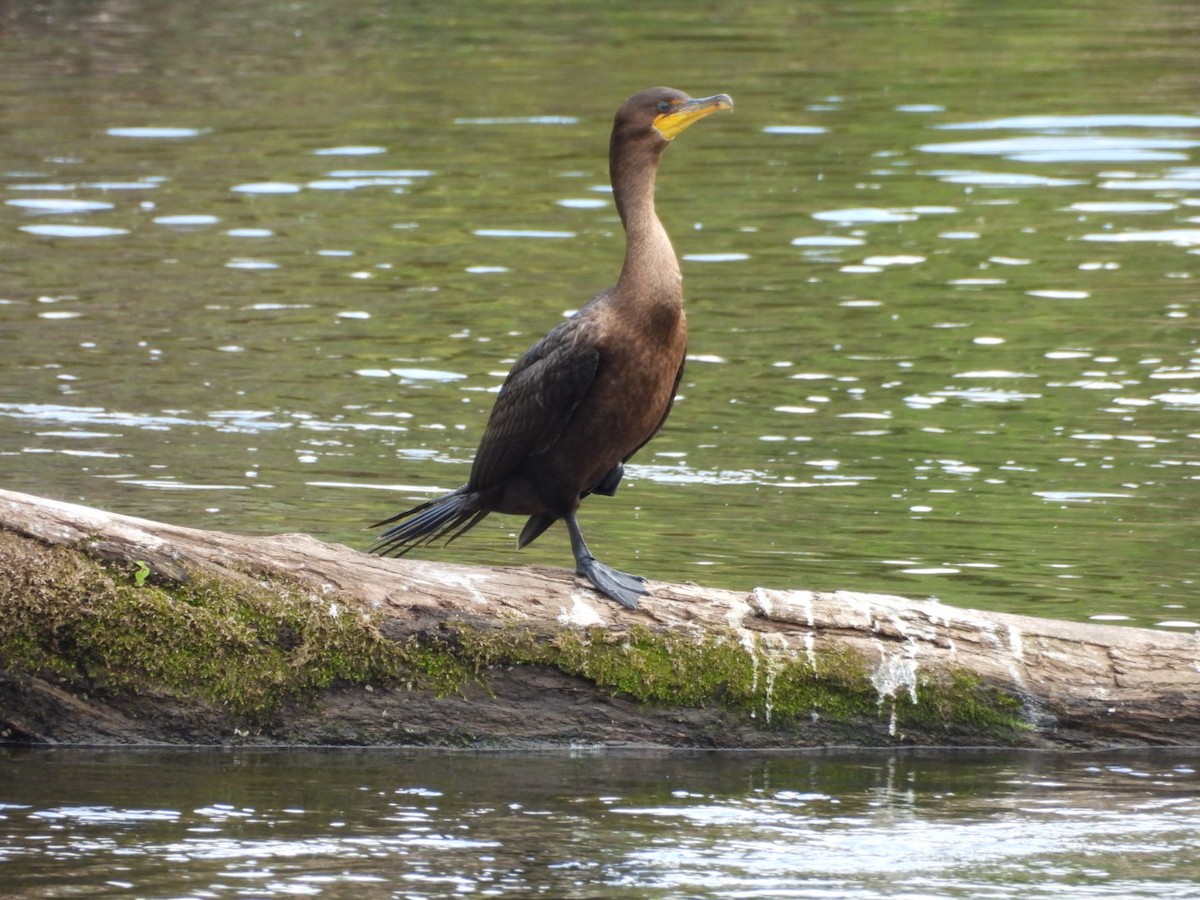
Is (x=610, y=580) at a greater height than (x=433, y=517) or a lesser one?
lesser

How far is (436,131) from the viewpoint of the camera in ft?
69.1

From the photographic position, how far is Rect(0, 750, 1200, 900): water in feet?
19.2

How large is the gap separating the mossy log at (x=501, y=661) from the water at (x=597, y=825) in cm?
10

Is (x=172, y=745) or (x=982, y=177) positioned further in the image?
(x=982, y=177)

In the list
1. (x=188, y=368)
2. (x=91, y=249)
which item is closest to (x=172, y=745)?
(x=188, y=368)

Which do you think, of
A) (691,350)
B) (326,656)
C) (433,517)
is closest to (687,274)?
(691,350)

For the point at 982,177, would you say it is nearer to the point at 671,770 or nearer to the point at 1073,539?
the point at 1073,539

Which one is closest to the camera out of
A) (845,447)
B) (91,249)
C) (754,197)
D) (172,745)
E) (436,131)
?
(172,745)

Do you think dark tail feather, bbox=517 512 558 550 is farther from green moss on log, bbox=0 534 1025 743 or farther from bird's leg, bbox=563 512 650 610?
green moss on log, bbox=0 534 1025 743

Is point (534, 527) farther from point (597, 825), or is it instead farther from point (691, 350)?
point (691, 350)

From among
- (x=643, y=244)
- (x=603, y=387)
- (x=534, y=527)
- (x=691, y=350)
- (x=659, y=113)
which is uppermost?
(x=659, y=113)

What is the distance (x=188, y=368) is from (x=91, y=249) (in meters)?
3.53

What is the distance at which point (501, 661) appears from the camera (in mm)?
6801

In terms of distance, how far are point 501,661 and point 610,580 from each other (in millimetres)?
466
